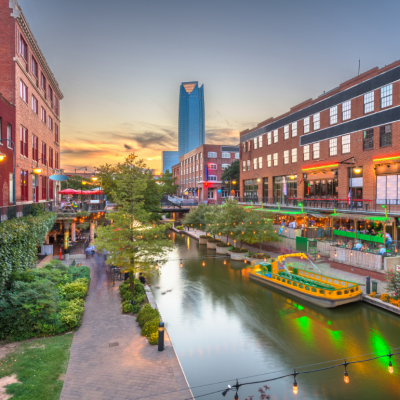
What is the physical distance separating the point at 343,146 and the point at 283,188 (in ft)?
35.2

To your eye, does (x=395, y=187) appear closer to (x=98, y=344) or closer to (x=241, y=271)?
(x=241, y=271)

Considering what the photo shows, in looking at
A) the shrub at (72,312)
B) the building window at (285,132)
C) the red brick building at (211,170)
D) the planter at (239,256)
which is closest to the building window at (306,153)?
the building window at (285,132)

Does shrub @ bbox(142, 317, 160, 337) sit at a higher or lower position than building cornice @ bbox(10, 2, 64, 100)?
lower

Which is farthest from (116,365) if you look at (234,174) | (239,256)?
(234,174)

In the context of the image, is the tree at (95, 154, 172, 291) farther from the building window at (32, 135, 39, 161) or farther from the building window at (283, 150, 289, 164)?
the building window at (283, 150, 289, 164)

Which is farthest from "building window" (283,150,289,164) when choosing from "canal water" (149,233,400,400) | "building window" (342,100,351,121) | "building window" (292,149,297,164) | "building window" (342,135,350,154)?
"canal water" (149,233,400,400)

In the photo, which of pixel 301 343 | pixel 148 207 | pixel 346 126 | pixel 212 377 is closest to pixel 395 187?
pixel 346 126

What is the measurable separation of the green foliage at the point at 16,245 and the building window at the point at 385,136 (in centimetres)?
3222

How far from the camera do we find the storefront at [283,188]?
150 ft

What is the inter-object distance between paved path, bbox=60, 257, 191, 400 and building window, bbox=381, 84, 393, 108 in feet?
102

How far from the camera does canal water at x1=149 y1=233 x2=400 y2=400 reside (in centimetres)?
1218

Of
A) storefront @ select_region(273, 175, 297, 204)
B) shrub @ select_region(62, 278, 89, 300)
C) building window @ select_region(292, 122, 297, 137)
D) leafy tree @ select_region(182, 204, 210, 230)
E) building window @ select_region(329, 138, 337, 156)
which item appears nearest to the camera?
shrub @ select_region(62, 278, 89, 300)

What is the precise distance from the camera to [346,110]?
35062 millimetres

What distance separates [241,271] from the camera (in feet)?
98.9
